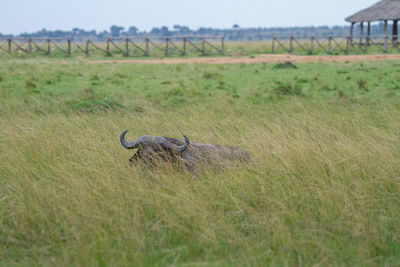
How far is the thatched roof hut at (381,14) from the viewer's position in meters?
36.6

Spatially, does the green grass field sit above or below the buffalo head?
below

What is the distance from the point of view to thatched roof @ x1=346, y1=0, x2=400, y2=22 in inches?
1444

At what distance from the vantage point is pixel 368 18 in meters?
38.7

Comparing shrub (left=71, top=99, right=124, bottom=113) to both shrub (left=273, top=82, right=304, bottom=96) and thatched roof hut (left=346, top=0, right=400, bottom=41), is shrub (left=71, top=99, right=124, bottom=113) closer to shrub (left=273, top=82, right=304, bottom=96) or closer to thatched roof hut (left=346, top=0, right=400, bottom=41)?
shrub (left=273, top=82, right=304, bottom=96)

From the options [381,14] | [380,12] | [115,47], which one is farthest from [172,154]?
[380,12]

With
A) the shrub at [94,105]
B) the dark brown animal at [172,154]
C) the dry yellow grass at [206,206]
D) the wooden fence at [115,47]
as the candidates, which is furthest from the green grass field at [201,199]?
the wooden fence at [115,47]

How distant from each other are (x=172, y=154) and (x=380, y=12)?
120ft

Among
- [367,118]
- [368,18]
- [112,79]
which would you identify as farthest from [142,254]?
[368,18]

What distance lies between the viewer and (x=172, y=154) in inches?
238

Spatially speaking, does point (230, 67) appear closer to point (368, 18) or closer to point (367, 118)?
point (367, 118)

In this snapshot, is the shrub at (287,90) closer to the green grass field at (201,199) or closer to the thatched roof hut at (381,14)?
the green grass field at (201,199)

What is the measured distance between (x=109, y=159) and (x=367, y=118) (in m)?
4.99

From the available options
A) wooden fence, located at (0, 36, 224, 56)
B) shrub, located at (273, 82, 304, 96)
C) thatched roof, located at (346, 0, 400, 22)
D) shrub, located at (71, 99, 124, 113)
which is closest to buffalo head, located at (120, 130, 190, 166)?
shrub, located at (71, 99, 124, 113)

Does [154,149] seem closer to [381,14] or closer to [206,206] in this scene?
[206,206]
